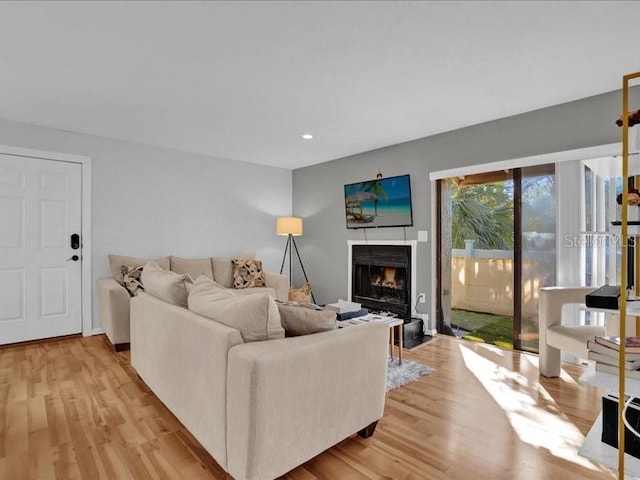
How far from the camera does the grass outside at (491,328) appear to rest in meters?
3.50

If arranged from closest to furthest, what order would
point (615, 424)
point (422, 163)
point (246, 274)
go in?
1. point (615, 424)
2. point (422, 163)
3. point (246, 274)

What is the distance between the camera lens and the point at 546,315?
275 centimetres

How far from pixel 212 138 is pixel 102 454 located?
3.35 m

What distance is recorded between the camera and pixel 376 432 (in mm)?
2018

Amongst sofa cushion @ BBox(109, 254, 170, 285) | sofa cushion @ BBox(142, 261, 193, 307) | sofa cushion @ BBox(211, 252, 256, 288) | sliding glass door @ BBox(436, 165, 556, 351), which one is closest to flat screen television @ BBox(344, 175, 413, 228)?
sliding glass door @ BBox(436, 165, 556, 351)

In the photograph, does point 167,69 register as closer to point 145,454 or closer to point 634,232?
point 145,454

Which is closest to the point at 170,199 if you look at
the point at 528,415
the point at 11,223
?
the point at 11,223

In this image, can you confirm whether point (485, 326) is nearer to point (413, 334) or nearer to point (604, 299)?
point (413, 334)

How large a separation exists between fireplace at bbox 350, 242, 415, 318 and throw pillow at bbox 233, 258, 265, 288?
1331 millimetres

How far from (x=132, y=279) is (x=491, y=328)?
13.0 ft

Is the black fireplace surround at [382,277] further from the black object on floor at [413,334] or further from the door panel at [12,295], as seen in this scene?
the door panel at [12,295]

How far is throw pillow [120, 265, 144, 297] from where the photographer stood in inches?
144

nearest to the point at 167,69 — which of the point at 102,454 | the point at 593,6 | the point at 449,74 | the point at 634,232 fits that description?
the point at 449,74

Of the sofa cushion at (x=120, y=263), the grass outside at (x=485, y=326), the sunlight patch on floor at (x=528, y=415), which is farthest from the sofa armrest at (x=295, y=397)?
the sofa cushion at (x=120, y=263)
